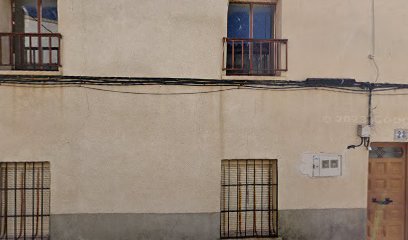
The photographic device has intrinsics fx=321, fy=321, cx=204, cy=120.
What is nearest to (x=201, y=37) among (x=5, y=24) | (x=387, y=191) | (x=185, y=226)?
(x=185, y=226)

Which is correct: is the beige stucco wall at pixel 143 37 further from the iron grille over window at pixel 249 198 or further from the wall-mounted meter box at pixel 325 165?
the wall-mounted meter box at pixel 325 165

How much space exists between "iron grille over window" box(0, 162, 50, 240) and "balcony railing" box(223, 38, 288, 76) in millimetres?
3706

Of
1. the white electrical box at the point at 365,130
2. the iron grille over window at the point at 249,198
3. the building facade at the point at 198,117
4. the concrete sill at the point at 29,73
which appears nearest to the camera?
the concrete sill at the point at 29,73

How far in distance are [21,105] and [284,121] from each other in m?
4.43

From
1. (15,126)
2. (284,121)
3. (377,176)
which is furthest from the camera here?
(377,176)

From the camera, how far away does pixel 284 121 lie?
18.6 ft

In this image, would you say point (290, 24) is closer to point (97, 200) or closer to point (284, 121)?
point (284, 121)

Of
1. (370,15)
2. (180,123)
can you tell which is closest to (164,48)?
(180,123)

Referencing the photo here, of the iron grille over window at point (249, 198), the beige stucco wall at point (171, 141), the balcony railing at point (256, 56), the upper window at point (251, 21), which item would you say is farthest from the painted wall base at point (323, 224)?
the upper window at point (251, 21)

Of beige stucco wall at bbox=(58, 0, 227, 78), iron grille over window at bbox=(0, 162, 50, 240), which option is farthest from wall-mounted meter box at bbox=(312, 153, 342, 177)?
iron grille over window at bbox=(0, 162, 50, 240)

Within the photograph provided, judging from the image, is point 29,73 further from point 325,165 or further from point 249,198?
point 325,165

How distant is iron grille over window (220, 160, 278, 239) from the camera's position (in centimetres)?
575

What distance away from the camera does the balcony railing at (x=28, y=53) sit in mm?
5535

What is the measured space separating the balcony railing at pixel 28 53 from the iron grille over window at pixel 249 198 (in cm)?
356
